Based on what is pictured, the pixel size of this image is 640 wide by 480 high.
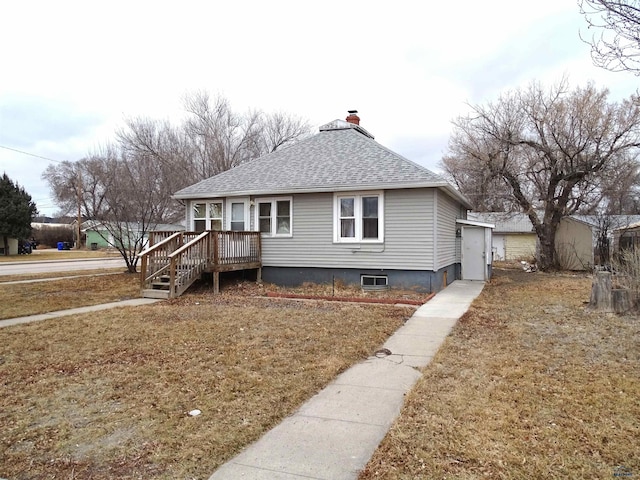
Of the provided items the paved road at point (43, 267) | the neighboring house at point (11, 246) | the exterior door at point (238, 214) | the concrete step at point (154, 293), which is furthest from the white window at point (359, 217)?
the neighboring house at point (11, 246)

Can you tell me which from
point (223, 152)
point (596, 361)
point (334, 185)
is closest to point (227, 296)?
point (334, 185)

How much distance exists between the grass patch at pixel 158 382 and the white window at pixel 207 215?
20.1ft

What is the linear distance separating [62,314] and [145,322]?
2.41m

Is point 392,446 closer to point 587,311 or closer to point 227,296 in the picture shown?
point 587,311

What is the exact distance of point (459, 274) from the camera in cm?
1641

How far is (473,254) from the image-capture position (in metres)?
16.2

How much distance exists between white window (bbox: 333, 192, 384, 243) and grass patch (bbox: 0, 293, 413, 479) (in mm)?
3880

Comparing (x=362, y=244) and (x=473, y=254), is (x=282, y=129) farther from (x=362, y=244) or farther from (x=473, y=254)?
(x=362, y=244)

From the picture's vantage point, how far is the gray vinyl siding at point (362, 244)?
11.7 metres

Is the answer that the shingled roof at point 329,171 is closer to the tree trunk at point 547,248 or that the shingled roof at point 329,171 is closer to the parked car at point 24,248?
the tree trunk at point 547,248

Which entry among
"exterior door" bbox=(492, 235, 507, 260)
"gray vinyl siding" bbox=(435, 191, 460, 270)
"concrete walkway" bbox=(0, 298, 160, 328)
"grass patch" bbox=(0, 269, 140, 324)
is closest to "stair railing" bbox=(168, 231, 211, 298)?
"concrete walkway" bbox=(0, 298, 160, 328)

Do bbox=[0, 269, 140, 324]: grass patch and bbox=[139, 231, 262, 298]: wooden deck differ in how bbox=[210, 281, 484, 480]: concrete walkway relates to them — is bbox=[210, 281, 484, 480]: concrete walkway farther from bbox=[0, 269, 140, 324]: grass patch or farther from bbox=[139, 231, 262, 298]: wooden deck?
bbox=[0, 269, 140, 324]: grass patch

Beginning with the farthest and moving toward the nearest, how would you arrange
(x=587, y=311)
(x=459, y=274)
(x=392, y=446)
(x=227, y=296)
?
(x=459, y=274) → (x=227, y=296) → (x=587, y=311) → (x=392, y=446)

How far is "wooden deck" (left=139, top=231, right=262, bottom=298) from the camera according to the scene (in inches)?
441
